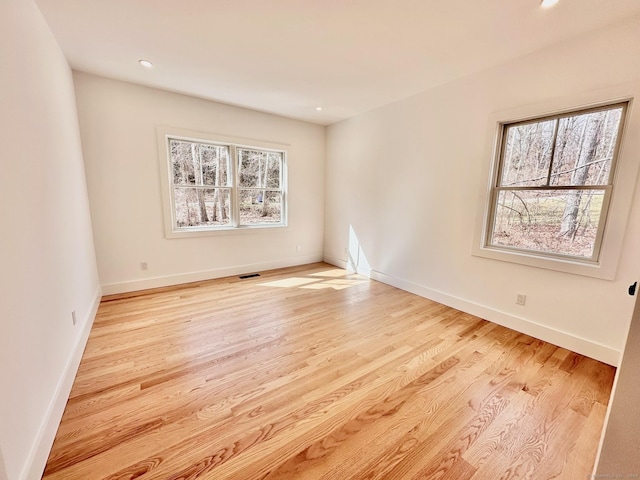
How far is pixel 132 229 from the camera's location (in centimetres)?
331

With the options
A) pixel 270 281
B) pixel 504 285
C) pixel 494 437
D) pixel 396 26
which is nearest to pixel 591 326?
pixel 504 285

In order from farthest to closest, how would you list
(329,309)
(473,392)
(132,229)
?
(132,229) < (329,309) < (473,392)

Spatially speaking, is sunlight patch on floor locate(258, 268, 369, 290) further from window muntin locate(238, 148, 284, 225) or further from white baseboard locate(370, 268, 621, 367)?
window muntin locate(238, 148, 284, 225)

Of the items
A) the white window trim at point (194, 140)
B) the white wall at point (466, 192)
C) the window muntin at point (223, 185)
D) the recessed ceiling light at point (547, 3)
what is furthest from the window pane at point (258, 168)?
the recessed ceiling light at point (547, 3)

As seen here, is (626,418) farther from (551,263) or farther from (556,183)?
(556,183)

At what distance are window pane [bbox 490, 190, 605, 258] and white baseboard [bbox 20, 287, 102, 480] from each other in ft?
11.9

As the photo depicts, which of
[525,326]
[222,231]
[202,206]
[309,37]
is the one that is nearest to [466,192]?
[525,326]

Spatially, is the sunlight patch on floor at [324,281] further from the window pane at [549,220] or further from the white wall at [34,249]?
the white wall at [34,249]

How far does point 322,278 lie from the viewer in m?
4.13

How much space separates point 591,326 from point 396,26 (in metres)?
2.86

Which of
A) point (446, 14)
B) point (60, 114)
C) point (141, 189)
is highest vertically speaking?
point (446, 14)

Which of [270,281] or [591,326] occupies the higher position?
[591,326]

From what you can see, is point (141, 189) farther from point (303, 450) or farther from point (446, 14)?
point (446, 14)

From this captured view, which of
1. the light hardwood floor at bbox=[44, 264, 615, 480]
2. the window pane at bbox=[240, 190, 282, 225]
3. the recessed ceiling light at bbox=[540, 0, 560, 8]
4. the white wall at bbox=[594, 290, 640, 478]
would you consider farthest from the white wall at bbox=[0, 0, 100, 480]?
the recessed ceiling light at bbox=[540, 0, 560, 8]
